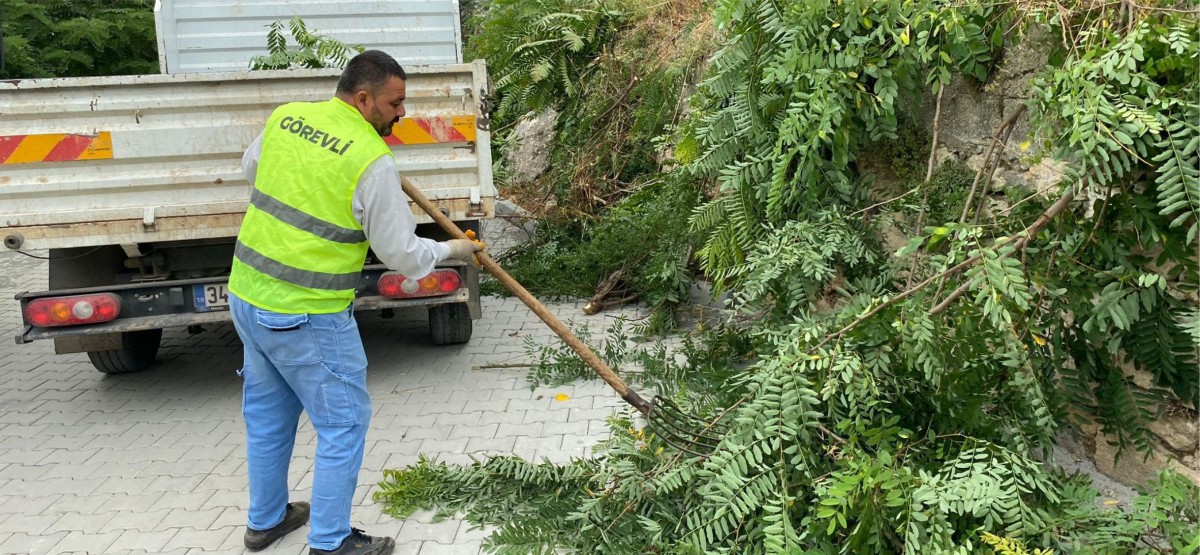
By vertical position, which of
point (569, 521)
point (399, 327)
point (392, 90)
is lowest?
point (399, 327)

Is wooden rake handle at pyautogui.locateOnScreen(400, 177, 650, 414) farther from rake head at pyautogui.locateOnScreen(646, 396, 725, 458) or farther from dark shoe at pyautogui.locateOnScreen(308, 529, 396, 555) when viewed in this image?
dark shoe at pyautogui.locateOnScreen(308, 529, 396, 555)

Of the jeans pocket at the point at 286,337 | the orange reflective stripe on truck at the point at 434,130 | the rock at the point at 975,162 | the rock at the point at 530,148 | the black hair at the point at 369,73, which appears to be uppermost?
the black hair at the point at 369,73

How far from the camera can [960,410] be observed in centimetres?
301

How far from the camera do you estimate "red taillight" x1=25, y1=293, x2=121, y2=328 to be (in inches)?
190

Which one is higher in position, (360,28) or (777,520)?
(360,28)

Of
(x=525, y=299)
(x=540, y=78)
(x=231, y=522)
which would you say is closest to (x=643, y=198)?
(x=540, y=78)

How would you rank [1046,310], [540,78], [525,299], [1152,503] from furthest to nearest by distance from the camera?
[540,78], [525,299], [1046,310], [1152,503]

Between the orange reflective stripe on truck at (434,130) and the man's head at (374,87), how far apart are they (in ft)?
5.43

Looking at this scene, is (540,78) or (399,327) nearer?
(399,327)

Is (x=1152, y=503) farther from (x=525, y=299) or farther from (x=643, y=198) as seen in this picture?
(x=643, y=198)

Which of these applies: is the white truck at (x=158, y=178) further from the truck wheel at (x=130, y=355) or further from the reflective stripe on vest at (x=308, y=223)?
the reflective stripe on vest at (x=308, y=223)

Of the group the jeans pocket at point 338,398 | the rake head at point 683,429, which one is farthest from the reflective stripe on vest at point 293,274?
the rake head at point 683,429

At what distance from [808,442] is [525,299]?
1236 mm

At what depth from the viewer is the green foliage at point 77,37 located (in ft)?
30.7
